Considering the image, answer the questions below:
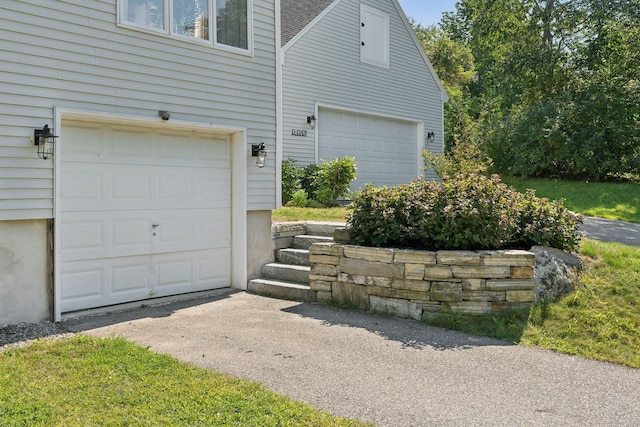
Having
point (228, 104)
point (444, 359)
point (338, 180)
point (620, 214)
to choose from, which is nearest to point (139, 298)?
point (228, 104)

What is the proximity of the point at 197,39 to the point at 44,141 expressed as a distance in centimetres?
248

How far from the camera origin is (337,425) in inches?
123

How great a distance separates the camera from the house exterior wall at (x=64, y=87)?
211 inches

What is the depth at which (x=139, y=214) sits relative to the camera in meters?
6.66

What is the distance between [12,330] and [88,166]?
200cm

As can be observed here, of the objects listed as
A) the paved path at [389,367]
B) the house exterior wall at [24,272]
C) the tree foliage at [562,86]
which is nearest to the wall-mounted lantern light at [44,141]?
the house exterior wall at [24,272]

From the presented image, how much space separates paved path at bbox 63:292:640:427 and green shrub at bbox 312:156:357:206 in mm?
5138

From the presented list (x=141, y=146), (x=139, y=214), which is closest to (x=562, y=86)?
(x=141, y=146)

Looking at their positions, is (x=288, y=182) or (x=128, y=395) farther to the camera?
(x=288, y=182)

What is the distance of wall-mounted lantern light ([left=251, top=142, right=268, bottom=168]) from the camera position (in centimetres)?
758

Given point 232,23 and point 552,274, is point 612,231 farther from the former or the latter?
point 232,23

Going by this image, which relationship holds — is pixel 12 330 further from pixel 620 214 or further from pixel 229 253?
pixel 620 214

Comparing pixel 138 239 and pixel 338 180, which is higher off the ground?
pixel 338 180

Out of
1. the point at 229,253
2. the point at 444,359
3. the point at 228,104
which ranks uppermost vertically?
the point at 228,104
